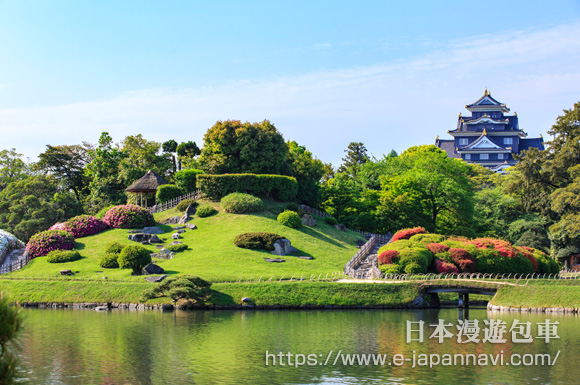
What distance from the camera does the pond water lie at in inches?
832

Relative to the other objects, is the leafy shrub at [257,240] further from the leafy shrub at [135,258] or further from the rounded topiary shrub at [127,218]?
the rounded topiary shrub at [127,218]

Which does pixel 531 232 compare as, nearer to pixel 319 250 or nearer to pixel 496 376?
pixel 319 250

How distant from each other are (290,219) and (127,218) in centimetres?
1691

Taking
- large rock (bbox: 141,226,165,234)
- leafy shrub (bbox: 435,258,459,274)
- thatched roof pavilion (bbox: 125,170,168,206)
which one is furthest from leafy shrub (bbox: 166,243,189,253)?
leafy shrub (bbox: 435,258,459,274)

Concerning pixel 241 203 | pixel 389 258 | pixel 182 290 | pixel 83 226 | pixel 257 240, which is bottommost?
pixel 182 290

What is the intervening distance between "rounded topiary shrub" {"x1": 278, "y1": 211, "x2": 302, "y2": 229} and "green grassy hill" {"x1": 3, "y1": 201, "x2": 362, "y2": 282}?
80 cm

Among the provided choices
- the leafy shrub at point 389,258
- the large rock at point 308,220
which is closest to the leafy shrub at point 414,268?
the leafy shrub at point 389,258

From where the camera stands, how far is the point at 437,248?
49531 mm

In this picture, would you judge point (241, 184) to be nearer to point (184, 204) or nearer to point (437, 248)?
point (184, 204)

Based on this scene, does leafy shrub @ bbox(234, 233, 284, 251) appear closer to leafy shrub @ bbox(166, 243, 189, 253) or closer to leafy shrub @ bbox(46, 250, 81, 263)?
leafy shrub @ bbox(166, 243, 189, 253)

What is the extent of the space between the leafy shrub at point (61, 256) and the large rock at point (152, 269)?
29.8 ft

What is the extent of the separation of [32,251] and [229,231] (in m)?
18.4

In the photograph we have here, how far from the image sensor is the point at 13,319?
12062mm

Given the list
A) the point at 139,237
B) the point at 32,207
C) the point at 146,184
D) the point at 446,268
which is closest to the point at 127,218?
the point at 139,237
